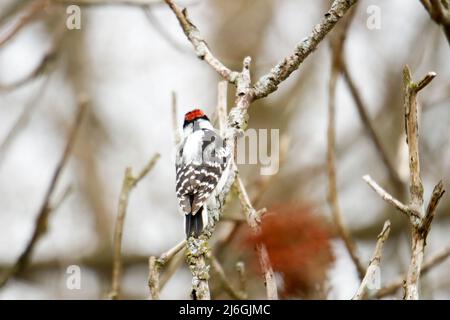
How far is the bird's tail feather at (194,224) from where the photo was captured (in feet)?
7.47

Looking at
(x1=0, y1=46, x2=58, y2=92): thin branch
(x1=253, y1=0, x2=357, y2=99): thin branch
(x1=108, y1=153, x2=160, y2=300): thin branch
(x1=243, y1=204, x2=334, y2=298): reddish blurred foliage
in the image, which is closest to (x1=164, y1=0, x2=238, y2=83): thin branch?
(x1=253, y1=0, x2=357, y2=99): thin branch

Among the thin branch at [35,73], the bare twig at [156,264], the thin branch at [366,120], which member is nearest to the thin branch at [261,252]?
the bare twig at [156,264]

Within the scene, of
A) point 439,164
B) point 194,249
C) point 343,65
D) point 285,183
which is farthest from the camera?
point 285,183

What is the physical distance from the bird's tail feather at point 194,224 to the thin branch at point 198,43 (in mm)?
434

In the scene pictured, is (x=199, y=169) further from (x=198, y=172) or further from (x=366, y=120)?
(x=366, y=120)

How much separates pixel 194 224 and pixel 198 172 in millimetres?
388

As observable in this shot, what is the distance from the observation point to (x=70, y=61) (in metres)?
6.94

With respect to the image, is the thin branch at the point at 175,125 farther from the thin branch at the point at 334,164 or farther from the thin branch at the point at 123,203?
the thin branch at the point at 334,164

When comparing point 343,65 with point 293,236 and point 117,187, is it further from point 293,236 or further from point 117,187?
point 117,187

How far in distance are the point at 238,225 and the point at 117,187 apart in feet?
10.9

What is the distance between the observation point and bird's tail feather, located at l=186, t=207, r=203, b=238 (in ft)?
7.47

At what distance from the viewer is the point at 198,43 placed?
2537 mm

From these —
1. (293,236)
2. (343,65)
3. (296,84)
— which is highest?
(296,84)
